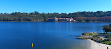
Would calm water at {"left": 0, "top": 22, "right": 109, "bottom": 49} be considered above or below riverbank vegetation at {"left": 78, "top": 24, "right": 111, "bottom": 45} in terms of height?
below

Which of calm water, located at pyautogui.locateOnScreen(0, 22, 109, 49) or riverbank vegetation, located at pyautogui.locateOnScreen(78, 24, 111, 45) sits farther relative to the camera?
riverbank vegetation, located at pyautogui.locateOnScreen(78, 24, 111, 45)

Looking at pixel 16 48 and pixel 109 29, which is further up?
pixel 109 29

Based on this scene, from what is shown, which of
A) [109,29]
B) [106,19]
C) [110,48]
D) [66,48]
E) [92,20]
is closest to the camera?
[110,48]

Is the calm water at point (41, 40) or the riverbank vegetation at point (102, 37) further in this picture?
the riverbank vegetation at point (102, 37)

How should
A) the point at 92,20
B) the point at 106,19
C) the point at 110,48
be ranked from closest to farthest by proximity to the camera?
the point at 110,48, the point at 106,19, the point at 92,20

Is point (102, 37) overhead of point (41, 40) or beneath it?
overhead

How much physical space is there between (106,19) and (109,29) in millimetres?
169163

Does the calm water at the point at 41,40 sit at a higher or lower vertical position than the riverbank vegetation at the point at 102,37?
lower

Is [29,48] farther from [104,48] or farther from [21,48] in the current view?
[104,48]

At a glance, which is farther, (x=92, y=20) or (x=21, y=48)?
(x=92, y=20)

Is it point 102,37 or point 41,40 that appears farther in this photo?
point 102,37

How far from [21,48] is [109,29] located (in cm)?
2697

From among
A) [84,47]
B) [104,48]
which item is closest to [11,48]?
[84,47]

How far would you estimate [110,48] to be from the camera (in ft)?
63.6
